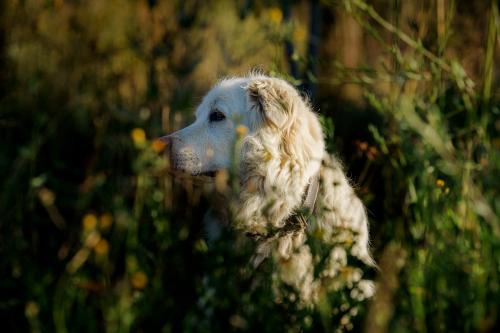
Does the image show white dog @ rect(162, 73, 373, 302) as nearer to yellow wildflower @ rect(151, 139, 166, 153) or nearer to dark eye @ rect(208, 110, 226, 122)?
dark eye @ rect(208, 110, 226, 122)

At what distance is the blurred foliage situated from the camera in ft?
6.18

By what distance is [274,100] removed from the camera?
300 centimetres

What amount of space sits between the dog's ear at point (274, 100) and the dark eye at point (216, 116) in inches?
7.2

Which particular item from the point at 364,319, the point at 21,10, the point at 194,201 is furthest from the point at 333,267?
the point at 21,10

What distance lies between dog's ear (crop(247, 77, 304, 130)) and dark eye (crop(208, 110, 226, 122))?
7.2 inches

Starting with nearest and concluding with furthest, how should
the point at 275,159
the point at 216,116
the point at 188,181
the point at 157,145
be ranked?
the point at 157,145
the point at 275,159
the point at 216,116
the point at 188,181

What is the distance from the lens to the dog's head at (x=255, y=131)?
2.98 meters

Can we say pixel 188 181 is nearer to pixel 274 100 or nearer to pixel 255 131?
pixel 255 131

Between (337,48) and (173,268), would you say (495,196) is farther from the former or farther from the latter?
(337,48)

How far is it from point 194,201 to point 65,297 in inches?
61.5

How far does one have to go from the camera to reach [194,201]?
341 centimetres

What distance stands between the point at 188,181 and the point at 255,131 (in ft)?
1.62

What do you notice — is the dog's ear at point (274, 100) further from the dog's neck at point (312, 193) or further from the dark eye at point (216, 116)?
the dog's neck at point (312, 193)

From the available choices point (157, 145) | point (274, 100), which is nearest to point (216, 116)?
point (274, 100)
